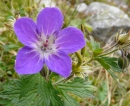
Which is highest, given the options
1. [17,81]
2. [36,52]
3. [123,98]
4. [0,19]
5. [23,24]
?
[0,19]

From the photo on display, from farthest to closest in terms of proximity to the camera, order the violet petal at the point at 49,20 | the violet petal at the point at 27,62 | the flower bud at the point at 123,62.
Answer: the flower bud at the point at 123,62
the violet petal at the point at 49,20
the violet petal at the point at 27,62

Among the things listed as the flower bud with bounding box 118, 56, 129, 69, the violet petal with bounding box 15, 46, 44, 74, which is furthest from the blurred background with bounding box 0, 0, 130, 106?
the violet petal with bounding box 15, 46, 44, 74

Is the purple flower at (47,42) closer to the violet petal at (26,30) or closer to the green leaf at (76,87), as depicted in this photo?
the violet petal at (26,30)

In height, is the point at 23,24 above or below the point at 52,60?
above

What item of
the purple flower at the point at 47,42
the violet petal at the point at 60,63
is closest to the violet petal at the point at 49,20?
the purple flower at the point at 47,42

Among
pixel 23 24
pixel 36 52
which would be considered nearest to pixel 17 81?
pixel 36 52

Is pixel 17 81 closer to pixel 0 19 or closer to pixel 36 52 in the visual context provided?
pixel 36 52

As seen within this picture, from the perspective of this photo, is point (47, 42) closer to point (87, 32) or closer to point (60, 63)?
point (60, 63)
